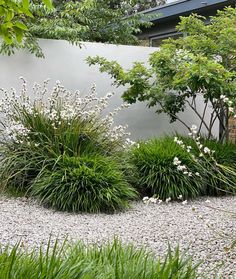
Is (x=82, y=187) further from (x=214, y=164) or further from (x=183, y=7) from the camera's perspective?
(x=183, y=7)

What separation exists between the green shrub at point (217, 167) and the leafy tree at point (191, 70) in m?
0.65

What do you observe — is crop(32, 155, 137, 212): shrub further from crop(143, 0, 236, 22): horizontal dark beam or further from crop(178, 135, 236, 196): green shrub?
crop(143, 0, 236, 22): horizontal dark beam

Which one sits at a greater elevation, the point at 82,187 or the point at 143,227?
the point at 82,187

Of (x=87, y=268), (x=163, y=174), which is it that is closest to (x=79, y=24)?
(x=163, y=174)

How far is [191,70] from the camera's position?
20.2ft

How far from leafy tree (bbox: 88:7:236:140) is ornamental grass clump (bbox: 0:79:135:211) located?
1.16 metres

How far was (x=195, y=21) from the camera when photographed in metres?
7.47

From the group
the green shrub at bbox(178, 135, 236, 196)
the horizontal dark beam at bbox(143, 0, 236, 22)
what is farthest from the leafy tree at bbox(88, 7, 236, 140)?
the horizontal dark beam at bbox(143, 0, 236, 22)

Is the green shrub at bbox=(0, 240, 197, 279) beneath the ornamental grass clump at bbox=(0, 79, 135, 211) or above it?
beneath

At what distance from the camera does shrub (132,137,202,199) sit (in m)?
6.07

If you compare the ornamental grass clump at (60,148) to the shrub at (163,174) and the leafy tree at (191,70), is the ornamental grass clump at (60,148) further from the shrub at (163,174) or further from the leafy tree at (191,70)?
the leafy tree at (191,70)

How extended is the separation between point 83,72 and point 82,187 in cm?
341

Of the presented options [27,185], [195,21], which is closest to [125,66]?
[195,21]

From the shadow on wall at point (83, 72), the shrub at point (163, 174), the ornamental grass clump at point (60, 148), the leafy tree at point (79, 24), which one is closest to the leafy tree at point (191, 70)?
the shadow on wall at point (83, 72)
